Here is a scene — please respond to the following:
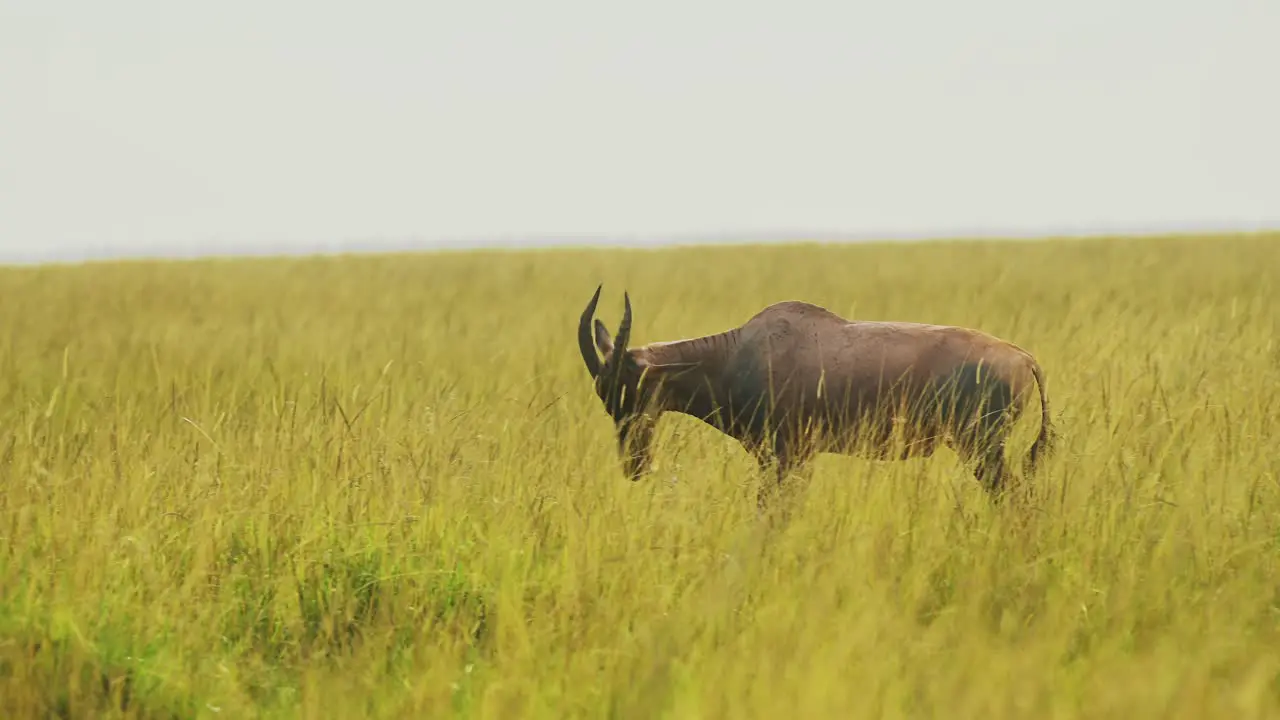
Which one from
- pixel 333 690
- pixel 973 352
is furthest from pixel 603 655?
pixel 973 352

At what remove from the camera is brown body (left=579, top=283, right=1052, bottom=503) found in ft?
19.9

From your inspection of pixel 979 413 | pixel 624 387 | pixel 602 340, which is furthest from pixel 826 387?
pixel 602 340

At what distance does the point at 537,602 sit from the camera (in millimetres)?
4234

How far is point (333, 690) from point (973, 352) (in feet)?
11.6

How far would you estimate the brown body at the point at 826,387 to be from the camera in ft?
19.9

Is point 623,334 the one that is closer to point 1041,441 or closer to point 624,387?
point 624,387

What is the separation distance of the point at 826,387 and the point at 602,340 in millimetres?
1126

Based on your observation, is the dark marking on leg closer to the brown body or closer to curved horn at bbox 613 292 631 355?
the brown body

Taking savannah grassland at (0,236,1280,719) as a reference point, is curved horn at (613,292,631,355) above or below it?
above

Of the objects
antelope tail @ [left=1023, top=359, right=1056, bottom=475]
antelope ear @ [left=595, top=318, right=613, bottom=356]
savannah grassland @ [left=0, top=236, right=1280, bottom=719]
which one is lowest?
savannah grassland @ [left=0, top=236, right=1280, bottom=719]

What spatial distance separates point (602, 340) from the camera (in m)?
6.58

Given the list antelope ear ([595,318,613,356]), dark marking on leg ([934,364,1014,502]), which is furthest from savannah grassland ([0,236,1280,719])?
antelope ear ([595,318,613,356])

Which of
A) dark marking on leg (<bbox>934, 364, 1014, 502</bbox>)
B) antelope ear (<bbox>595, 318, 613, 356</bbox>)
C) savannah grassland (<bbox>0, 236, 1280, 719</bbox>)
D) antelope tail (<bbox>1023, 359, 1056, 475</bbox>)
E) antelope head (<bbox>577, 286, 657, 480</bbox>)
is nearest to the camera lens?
savannah grassland (<bbox>0, 236, 1280, 719</bbox>)

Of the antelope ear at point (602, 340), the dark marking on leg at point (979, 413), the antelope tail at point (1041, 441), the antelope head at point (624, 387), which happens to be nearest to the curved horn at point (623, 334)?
the antelope head at point (624, 387)
